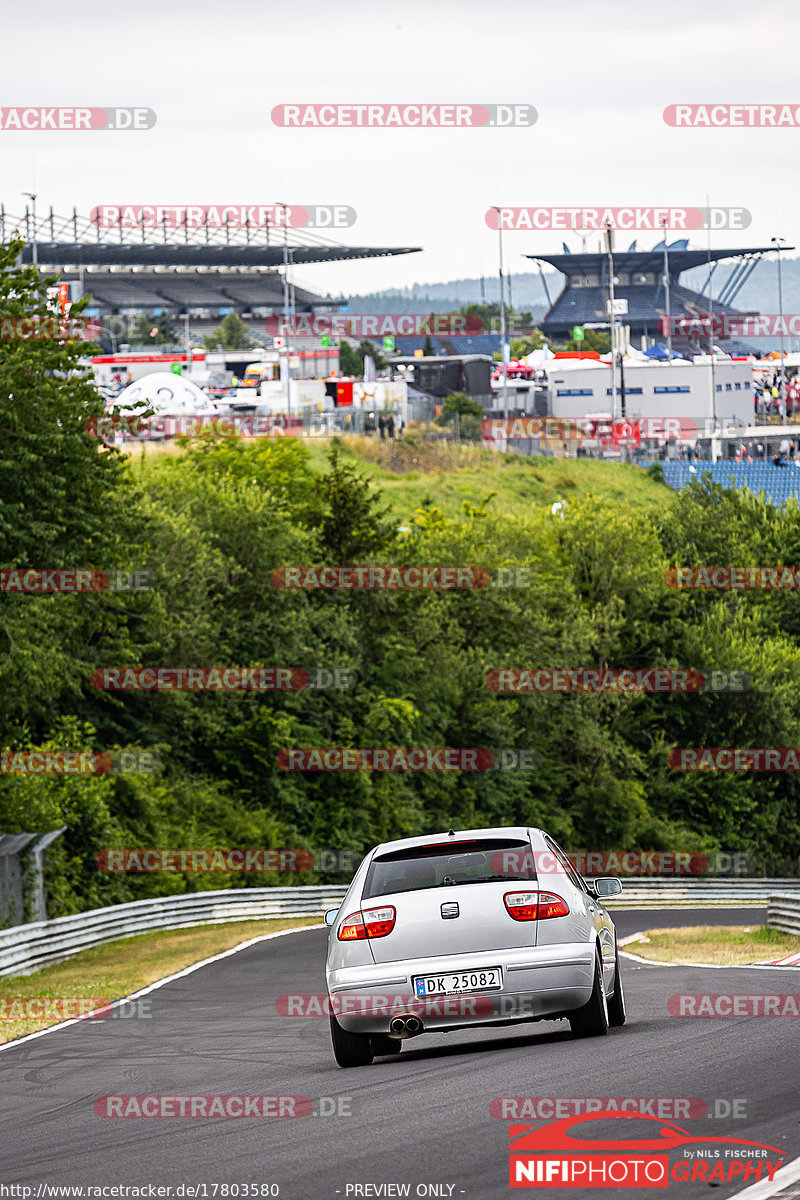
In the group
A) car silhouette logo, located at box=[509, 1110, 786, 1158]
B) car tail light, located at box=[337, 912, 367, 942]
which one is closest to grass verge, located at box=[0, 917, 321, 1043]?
car tail light, located at box=[337, 912, 367, 942]

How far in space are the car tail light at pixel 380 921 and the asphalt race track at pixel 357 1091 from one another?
0.79 m

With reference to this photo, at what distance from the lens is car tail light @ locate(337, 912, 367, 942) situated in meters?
9.51

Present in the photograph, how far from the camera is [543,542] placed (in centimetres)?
5538

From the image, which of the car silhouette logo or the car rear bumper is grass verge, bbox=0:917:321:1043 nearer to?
the car rear bumper

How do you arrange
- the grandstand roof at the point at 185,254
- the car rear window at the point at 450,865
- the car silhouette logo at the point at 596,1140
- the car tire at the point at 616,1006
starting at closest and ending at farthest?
the car silhouette logo at the point at 596,1140 → the car rear window at the point at 450,865 → the car tire at the point at 616,1006 → the grandstand roof at the point at 185,254

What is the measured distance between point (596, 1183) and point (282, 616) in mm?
36949

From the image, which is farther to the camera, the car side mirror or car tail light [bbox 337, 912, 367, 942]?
the car side mirror

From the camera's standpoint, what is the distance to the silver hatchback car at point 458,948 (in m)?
9.34

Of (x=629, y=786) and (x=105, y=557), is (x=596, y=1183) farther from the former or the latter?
(x=629, y=786)

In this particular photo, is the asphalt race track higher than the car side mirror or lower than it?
lower

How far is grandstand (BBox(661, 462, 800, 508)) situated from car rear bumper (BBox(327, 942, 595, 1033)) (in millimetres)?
72660

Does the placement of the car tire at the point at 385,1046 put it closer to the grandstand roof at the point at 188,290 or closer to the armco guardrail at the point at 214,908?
the armco guardrail at the point at 214,908

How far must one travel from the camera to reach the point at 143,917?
29.1 meters

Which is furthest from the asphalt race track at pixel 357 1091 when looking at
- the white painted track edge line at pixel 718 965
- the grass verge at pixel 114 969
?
the white painted track edge line at pixel 718 965
